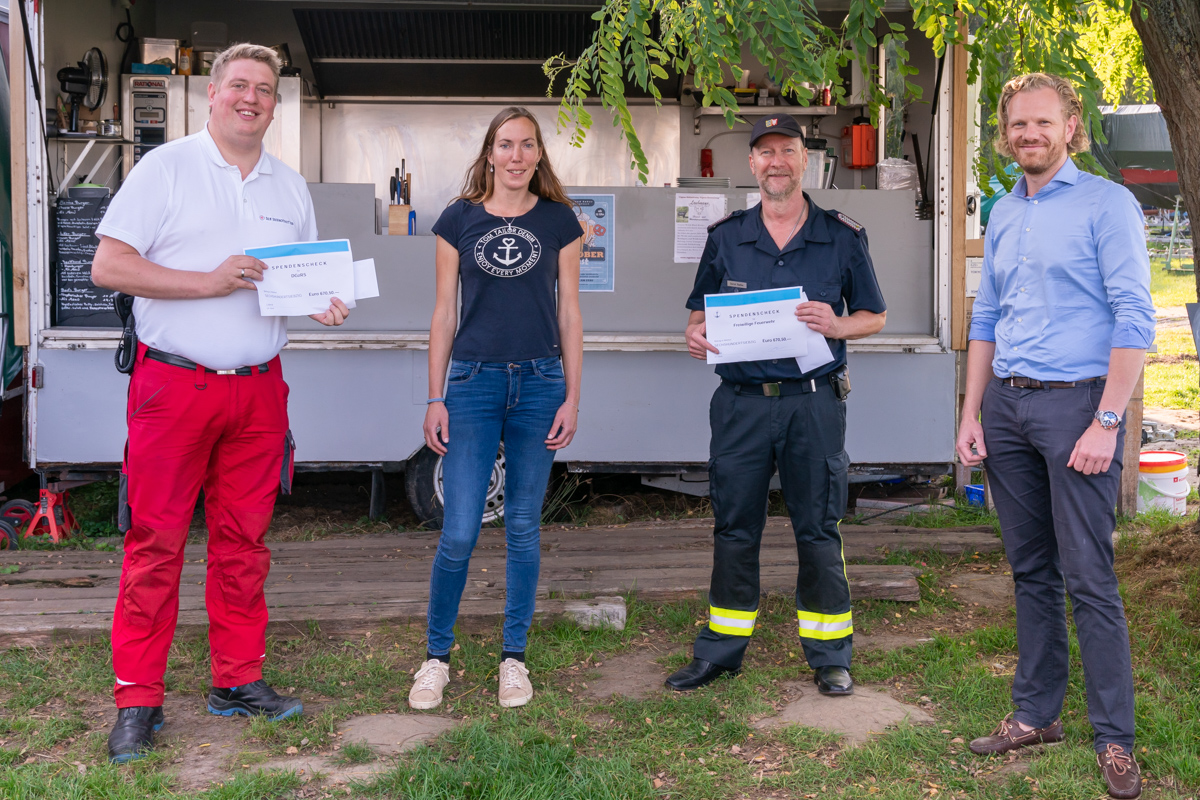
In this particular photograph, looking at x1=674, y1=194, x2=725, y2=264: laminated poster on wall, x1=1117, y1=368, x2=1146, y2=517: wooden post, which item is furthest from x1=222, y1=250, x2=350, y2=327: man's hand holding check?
x1=1117, y1=368, x2=1146, y2=517: wooden post

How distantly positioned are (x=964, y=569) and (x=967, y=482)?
1.44 meters

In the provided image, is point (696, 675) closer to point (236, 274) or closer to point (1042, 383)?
point (1042, 383)

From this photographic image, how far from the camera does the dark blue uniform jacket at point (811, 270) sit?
3484mm

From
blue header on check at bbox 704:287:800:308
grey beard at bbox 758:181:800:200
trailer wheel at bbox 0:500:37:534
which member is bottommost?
trailer wheel at bbox 0:500:37:534

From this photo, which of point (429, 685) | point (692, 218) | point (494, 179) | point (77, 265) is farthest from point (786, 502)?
point (77, 265)

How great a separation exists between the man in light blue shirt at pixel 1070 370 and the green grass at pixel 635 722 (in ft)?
1.27

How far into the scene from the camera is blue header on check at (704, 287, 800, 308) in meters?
3.36

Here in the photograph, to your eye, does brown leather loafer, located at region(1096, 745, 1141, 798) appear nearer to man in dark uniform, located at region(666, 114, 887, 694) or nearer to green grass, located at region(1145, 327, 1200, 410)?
man in dark uniform, located at region(666, 114, 887, 694)

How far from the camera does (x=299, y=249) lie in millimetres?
3135

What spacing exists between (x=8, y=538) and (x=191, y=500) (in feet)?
9.73

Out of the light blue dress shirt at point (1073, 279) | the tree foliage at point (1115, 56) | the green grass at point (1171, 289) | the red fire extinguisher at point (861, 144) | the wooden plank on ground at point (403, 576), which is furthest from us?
the green grass at point (1171, 289)

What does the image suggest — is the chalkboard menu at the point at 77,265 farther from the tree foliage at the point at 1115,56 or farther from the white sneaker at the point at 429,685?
the tree foliage at the point at 1115,56

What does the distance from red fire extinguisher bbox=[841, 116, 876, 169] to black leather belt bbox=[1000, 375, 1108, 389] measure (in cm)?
402

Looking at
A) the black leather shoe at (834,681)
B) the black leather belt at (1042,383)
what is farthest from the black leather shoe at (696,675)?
the black leather belt at (1042,383)
